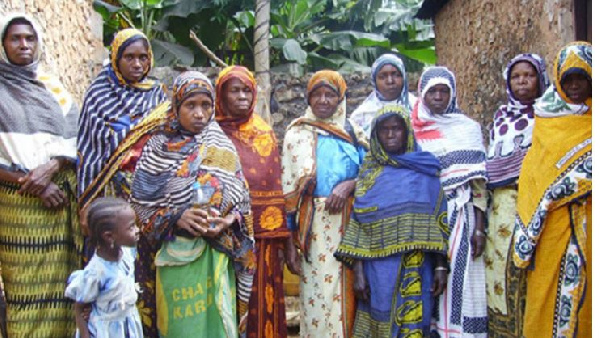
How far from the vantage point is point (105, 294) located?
3252 mm

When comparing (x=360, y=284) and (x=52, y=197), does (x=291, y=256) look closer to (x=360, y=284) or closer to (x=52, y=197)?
(x=360, y=284)

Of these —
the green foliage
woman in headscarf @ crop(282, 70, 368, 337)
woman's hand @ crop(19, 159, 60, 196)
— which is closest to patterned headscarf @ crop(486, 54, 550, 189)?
woman in headscarf @ crop(282, 70, 368, 337)

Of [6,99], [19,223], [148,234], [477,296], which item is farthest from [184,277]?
[477,296]

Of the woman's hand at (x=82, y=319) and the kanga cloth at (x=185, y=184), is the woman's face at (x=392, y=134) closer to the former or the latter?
the kanga cloth at (x=185, y=184)

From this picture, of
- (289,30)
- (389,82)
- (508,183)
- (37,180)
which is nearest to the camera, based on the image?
(37,180)

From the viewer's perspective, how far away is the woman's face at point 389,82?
489 centimetres

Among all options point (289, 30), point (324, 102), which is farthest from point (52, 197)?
point (289, 30)

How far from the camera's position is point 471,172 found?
4367 mm

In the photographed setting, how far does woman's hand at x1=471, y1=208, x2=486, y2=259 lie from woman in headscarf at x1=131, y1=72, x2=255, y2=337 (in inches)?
59.6

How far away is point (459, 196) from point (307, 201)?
38.0 inches

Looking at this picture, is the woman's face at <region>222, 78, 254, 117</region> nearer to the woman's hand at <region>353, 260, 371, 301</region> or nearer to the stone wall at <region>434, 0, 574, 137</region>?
the woman's hand at <region>353, 260, 371, 301</region>

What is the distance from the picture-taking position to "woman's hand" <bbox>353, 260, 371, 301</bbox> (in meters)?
4.14

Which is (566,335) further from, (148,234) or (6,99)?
(6,99)

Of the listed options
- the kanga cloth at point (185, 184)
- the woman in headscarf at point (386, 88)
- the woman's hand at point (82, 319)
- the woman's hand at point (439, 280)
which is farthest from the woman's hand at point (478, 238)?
the woman's hand at point (82, 319)
